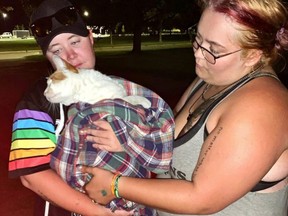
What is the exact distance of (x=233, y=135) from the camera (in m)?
1.52

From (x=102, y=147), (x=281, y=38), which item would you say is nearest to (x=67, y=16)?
(x=102, y=147)

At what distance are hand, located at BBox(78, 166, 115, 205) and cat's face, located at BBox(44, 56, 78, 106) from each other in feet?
A: 1.48

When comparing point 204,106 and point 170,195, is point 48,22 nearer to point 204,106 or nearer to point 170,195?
point 204,106

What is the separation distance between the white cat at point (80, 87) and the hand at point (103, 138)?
0.80ft

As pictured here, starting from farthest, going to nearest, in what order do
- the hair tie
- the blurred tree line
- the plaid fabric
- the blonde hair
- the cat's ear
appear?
1. the blurred tree line
2. the cat's ear
3. the plaid fabric
4. the hair tie
5. the blonde hair

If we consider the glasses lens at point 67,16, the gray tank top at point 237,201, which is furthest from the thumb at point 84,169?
the glasses lens at point 67,16

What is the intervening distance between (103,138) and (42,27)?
0.95 meters

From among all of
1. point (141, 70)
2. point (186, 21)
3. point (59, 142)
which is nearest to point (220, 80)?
point (59, 142)

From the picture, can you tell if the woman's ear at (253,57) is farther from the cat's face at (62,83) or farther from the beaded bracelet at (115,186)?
the cat's face at (62,83)

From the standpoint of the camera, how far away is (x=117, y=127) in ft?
6.06

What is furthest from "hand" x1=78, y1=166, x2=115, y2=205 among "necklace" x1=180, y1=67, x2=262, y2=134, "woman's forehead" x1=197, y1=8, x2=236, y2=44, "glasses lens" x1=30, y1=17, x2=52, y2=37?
"glasses lens" x1=30, y1=17, x2=52, y2=37

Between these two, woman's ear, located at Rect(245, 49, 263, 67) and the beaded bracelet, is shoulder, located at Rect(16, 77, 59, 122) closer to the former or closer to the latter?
the beaded bracelet

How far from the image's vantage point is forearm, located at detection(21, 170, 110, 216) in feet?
5.76

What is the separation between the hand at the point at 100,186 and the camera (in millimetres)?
1724
